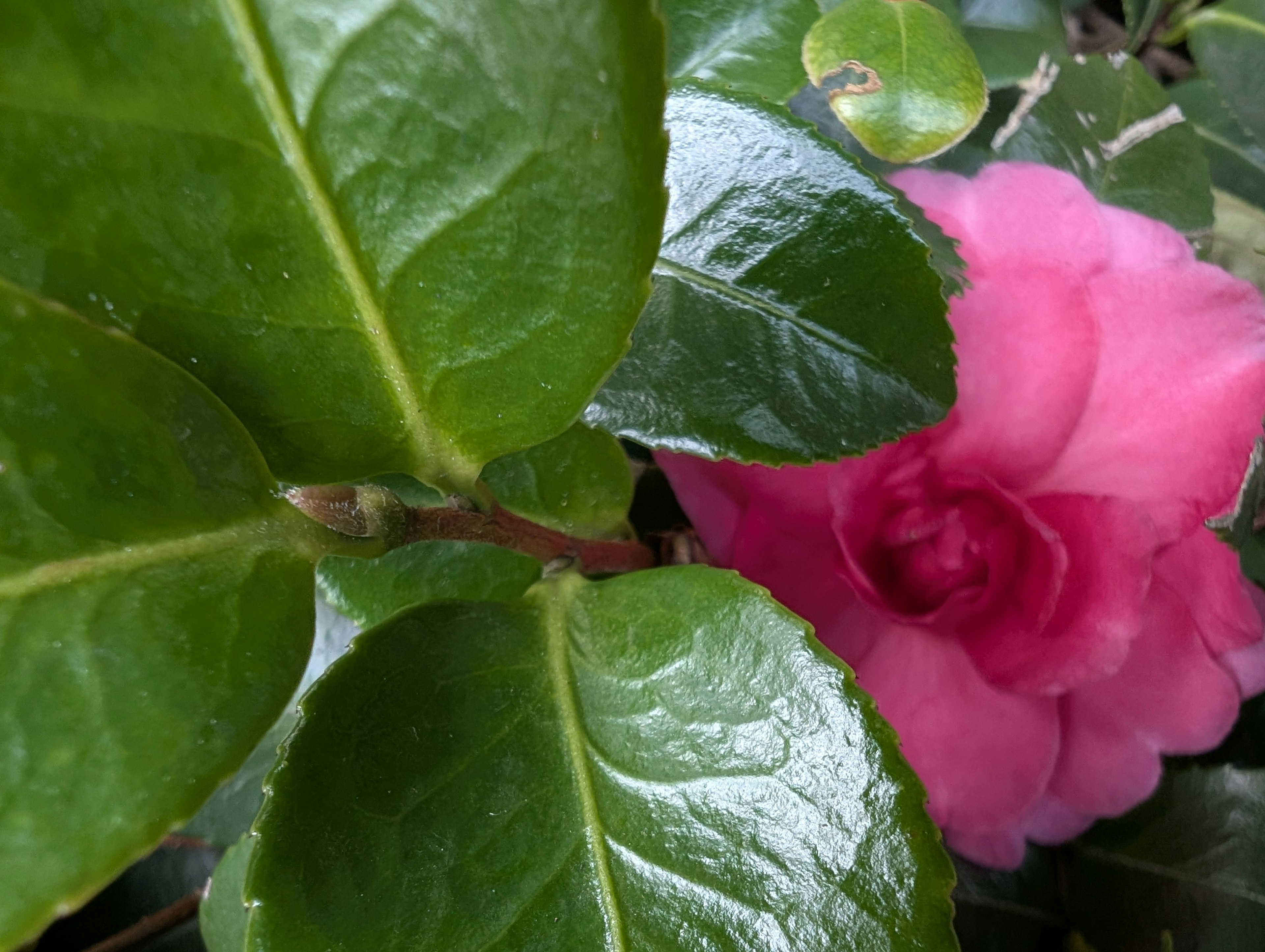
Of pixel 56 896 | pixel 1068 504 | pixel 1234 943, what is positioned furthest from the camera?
pixel 1234 943

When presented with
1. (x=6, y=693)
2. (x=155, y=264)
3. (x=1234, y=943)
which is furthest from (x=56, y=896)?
(x=1234, y=943)

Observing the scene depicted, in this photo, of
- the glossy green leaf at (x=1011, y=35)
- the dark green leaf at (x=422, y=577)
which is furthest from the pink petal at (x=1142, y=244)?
the dark green leaf at (x=422, y=577)

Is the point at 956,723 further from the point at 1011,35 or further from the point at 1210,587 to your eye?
the point at 1011,35

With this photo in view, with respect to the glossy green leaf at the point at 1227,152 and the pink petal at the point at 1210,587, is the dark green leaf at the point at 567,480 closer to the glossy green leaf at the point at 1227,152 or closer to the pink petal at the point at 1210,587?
the pink petal at the point at 1210,587

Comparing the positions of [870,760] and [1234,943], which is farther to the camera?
[1234,943]

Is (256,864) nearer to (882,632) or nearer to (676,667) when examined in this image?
(676,667)

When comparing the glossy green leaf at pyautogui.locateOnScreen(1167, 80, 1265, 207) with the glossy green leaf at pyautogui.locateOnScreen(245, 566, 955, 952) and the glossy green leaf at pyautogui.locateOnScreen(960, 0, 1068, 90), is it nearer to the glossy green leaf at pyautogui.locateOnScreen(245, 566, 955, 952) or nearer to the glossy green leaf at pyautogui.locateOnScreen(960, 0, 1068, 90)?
the glossy green leaf at pyautogui.locateOnScreen(960, 0, 1068, 90)

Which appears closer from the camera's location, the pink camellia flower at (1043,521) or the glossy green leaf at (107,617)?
the glossy green leaf at (107,617)
